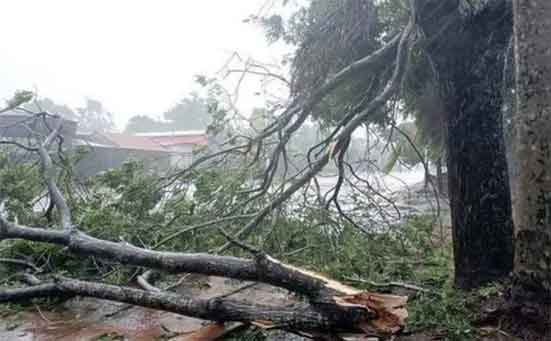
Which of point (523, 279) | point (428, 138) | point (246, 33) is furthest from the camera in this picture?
point (428, 138)

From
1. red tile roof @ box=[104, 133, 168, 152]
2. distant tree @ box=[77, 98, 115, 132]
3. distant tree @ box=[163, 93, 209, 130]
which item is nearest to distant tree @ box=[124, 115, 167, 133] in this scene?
distant tree @ box=[163, 93, 209, 130]

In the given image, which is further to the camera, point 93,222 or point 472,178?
point 93,222

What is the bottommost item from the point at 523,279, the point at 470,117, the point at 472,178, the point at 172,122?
the point at 523,279

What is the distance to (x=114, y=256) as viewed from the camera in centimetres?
230

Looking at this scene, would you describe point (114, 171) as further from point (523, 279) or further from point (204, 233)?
point (523, 279)

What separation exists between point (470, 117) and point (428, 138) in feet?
16.6

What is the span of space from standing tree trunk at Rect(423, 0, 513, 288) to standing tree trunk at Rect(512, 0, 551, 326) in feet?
1.98

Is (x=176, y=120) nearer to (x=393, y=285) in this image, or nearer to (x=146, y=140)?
(x=146, y=140)

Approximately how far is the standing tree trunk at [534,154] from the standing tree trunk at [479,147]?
0.60 m

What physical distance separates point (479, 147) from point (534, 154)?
698mm

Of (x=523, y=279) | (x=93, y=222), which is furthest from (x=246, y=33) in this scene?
(x=523, y=279)

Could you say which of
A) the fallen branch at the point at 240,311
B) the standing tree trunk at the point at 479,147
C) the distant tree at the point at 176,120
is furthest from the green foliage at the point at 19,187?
the distant tree at the point at 176,120

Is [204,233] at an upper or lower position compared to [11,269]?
upper

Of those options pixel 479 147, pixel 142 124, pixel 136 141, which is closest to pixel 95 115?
pixel 142 124
